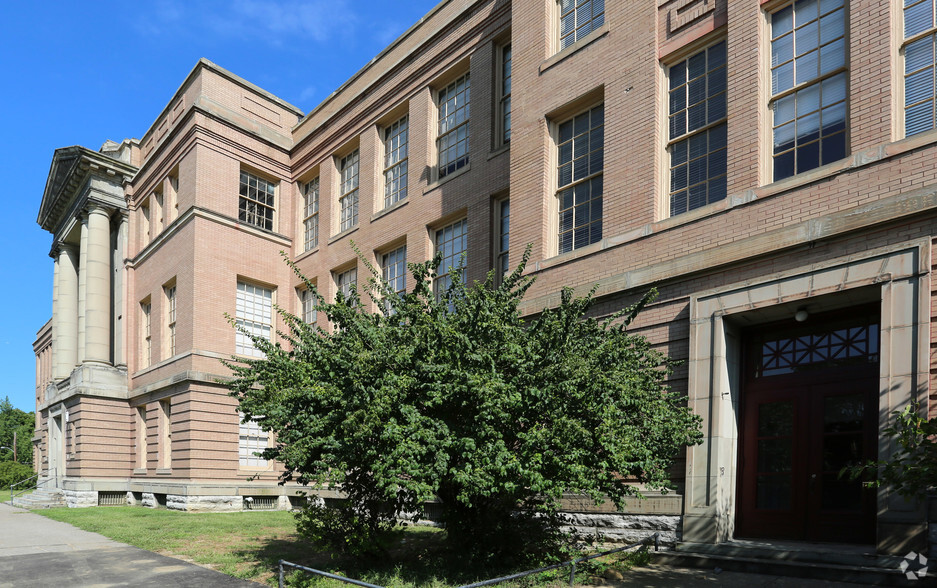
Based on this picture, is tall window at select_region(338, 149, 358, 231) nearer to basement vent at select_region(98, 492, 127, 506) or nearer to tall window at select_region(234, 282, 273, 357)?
tall window at select_region(234, 282, 273, 357)

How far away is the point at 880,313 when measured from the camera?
35.7 feet

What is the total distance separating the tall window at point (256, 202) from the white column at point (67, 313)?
14.5m

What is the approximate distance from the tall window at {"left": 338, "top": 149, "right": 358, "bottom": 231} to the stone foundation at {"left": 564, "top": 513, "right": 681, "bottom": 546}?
15451 mm

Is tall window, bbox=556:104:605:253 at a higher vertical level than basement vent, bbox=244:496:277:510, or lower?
higher

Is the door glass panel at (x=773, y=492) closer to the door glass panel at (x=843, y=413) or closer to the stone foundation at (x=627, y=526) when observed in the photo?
the door glass panel at (x=843, y=413)

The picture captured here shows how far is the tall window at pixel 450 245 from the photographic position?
20906 mm

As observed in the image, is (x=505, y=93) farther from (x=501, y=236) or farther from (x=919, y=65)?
(x=919, y=65)

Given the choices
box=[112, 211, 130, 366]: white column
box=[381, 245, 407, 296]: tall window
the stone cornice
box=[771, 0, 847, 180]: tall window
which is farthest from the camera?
the stone cornice

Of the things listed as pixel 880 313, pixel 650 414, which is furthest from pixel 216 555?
pixel 880 313

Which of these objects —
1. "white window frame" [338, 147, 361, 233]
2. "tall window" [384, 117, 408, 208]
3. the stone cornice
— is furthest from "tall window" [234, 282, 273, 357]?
the stone cornice

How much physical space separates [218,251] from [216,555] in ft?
50.1

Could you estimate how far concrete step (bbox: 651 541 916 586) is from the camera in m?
9.12

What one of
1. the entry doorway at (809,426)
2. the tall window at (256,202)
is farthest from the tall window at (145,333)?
the entry doorway at (809,426)

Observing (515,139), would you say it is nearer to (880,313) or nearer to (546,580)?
(880,313)
